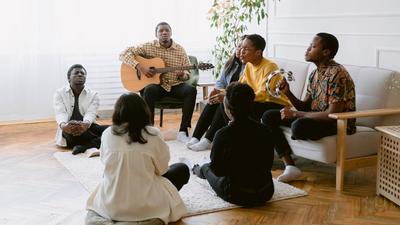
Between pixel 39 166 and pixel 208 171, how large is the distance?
5.11ft

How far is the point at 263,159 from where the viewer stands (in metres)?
3.22

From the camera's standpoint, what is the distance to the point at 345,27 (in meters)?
4.75

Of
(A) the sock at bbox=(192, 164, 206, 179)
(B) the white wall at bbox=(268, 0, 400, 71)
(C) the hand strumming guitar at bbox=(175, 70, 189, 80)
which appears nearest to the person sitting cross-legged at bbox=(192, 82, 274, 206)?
(A) the sock at bbox=(192, 164, 206, 179)

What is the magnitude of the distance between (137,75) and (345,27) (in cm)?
195

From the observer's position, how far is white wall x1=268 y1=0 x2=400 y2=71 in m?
4.31

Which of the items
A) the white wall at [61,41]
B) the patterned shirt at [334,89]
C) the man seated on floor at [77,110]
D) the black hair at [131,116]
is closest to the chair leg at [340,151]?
the patterned shirt at [334,89]

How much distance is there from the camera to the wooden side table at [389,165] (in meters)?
3.31

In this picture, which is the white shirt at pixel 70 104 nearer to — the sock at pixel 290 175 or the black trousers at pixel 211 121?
the black trousers at pixel 211 121

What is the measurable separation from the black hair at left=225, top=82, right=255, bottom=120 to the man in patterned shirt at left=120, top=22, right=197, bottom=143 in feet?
6.16

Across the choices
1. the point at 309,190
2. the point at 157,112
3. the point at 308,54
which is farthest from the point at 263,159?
the point at 157,112

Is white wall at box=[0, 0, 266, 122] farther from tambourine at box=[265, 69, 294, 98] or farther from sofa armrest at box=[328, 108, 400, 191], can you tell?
sofa armrest at box=[328, 108, 400, 191]

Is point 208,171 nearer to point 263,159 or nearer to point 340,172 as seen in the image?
point 263,159

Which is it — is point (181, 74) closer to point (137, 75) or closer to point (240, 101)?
point (137, 75)

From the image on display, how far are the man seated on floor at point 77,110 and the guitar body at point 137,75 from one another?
433 millimetres
